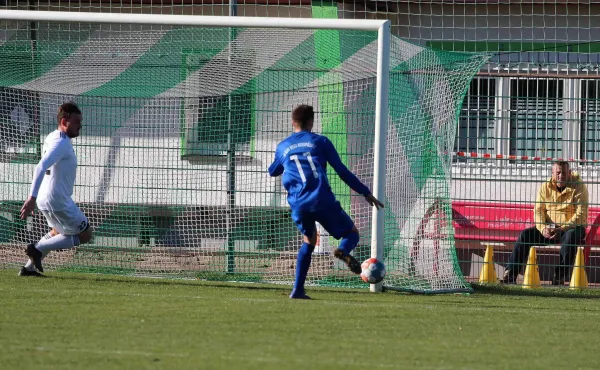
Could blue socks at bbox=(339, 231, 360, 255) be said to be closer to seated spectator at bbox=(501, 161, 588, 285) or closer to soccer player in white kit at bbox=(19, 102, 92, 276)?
soccer player in white kit at bbox=(19, 102, 92, 276)

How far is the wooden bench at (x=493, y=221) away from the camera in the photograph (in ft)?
43.2

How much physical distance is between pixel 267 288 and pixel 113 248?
87.1 inches

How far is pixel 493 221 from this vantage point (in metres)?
13.3

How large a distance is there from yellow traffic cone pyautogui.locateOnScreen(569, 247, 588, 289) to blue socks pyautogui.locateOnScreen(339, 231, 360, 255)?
3.49 metres

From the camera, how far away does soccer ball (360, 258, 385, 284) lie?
408 inches

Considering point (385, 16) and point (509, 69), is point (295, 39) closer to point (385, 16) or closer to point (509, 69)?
point (509, 69)

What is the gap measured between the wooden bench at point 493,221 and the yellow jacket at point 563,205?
0.67 ft

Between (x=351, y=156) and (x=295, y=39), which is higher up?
(x=295, y=39)

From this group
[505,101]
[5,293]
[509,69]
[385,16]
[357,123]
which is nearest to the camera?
[5,293]

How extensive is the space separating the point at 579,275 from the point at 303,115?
431cm

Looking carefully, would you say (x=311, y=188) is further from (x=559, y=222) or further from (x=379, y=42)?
(x=559, y=222)

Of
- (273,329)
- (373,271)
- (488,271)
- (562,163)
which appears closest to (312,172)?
(373,271)

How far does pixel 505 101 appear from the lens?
12.8 m

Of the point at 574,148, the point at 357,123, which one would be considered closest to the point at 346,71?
the point at 357,123
